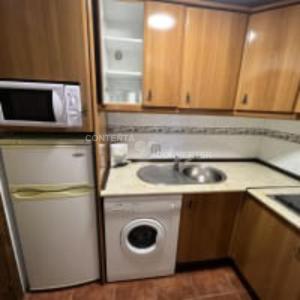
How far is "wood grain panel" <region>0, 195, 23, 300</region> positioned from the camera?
1185 mm

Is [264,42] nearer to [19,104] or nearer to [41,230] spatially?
[19,104]

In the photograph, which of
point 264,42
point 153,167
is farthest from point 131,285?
point 264,42

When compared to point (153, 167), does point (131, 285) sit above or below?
below

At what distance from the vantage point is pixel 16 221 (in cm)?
125

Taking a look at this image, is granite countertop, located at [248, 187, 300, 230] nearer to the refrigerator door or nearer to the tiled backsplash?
the tiled backsplash

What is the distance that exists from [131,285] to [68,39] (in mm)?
1838

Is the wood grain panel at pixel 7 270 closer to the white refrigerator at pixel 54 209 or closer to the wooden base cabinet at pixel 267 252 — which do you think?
the white refrigerator at pixel 54 209

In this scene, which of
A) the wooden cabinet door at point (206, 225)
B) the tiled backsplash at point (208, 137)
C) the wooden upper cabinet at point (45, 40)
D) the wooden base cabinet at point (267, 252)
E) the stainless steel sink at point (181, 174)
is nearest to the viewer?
the wooden upper cabinet at point (45, 40)

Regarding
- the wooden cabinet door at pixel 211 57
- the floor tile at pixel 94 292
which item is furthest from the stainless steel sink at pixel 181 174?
the floor tile at pixel 94 292

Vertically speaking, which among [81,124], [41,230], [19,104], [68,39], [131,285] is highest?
[68,39]

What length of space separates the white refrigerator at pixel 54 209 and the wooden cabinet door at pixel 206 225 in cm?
70

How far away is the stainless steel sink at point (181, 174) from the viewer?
1.64m

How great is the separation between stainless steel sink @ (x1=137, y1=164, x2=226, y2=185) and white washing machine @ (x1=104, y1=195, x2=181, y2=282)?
0.28 meters

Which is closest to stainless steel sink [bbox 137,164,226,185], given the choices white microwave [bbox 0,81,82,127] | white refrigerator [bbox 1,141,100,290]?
white refrigerator [bbox 1,141,100,290]
